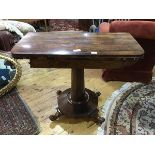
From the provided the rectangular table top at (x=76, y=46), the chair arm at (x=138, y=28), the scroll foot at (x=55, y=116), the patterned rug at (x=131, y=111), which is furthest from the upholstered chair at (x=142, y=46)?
the scroll foot at (x=55, y=116)

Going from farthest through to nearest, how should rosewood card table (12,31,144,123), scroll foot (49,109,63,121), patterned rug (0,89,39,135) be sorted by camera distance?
scroll foot (49,109,63,121) → patterned rug (0,89,39,135) → rosewood card table (12,31,144,123)

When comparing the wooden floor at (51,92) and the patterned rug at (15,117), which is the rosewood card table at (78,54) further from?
the patterned rug at (15,117)

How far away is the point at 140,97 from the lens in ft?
7.37

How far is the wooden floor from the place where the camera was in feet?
6.07

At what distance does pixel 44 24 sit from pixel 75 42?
3551 millimetres

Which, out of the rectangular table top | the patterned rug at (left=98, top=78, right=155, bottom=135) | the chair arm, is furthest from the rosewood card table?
the chair arm

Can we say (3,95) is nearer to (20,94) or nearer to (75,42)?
(20,94)

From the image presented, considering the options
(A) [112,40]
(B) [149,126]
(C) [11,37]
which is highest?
(A) [112,40]

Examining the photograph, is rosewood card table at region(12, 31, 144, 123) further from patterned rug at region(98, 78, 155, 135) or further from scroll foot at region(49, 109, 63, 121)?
patterned rug at region(98, 78, 155, 135)

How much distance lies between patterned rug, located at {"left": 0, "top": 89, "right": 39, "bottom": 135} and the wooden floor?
0.06 m

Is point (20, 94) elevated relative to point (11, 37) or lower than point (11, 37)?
lower
